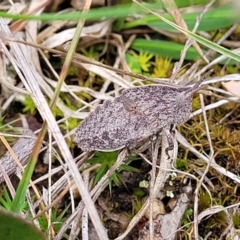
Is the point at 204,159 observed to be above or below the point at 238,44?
below

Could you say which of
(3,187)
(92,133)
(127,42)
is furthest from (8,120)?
(127,42)

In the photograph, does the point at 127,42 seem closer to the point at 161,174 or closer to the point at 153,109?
the point at 153,109

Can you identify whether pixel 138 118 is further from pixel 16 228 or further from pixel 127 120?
pixel 16 228

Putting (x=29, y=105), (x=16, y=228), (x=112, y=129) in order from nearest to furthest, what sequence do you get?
(x=16, y=228) < (x=112, y=129) < (x=29, y=105)

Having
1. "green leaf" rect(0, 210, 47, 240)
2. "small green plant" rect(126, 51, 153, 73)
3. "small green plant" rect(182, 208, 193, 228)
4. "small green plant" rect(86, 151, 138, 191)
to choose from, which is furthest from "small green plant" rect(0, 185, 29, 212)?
"small green plant" rect(126, 51, 153, 73)

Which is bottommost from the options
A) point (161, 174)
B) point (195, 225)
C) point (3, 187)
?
point (195, 225)

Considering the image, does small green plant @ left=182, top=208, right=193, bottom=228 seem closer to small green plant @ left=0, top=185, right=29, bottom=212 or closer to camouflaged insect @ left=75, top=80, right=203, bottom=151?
camouflaged insect @ left=75, top=80, right=203, bottom=151

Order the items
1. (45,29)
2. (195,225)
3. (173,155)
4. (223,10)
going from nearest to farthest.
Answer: (195,225), (173,155), (223,10), (45,29)

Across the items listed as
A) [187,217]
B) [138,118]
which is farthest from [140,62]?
[187,217]
